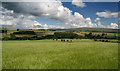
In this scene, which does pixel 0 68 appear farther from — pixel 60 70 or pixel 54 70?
pixel 60 70

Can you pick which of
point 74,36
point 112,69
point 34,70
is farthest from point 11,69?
point 74,36

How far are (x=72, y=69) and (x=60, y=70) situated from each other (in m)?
0.64

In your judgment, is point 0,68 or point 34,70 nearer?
point 34,70

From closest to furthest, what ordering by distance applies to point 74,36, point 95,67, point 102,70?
1. point 102,70
2. point 95,67
3. point 74,36

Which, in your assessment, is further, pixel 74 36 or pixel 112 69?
pixel 74 36

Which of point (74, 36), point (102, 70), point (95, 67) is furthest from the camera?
point (74, 36)

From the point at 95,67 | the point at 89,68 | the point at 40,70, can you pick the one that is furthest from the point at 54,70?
the point at 95,67

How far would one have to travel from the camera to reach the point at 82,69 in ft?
12.9

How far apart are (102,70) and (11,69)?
4818 mm

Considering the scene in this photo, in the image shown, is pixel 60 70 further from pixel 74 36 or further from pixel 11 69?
pixel 74 36

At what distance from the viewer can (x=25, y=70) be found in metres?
3.93

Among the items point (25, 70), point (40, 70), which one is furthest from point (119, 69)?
point (25, 70)

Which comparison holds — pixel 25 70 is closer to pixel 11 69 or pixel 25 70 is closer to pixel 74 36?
pixel 11 69

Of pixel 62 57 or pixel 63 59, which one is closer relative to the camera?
pixel 63 59
